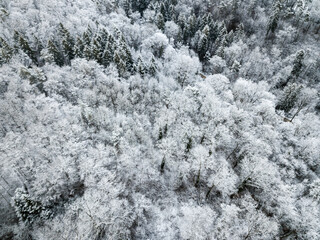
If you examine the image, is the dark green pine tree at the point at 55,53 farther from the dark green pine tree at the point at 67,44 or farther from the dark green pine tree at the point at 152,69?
the dark green pine tree at the point at 152,69

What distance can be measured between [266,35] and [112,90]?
72399 millimetres

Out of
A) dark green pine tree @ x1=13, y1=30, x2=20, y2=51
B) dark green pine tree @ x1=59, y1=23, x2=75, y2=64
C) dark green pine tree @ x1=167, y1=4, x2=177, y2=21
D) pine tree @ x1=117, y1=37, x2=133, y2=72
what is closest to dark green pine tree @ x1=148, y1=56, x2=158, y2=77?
pine tree @ x1=117, y1=37, x2=133, y2=72

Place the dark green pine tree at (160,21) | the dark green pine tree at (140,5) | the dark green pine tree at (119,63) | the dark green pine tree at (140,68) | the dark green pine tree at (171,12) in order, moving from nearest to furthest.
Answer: the dark green pine tree at (119,63) → the dark green pine tree at (140,68) → the dark green pine tree at (160,21) → the dark green pine tree at (171,12) → the dark green pine tree at (140,5)

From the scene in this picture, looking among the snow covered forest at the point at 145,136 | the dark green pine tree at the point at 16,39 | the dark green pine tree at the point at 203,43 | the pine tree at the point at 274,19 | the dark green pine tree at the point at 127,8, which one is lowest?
the snow covered forest at the point at 145,136

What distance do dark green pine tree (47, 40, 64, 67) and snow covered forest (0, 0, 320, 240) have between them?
0.94 feet

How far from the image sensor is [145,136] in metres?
36.8

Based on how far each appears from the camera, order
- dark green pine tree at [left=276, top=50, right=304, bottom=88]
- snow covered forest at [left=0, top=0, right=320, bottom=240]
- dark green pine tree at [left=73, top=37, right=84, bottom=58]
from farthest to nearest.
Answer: dark green pine tree at [left=276, top=50, right=304, bottom=88]
dark green pine tree at [left=73, top=37, right=84, bottom=58]
snow covered forest at [left=0, top=0, right=320, bottom=240]

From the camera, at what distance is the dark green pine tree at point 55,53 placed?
4487cm

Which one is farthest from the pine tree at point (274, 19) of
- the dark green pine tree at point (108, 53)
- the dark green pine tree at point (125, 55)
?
the dark green pine tree at point (108, 53)

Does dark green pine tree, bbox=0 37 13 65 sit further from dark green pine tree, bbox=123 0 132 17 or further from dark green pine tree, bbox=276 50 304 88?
dark green pine tree, bbox=276 50 304 88

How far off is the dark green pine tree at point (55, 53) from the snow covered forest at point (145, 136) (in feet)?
0.94

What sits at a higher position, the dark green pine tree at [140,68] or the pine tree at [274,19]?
the pine tree at [274,19]

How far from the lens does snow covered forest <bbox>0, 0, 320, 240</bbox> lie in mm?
26656

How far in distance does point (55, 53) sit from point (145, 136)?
105ft
